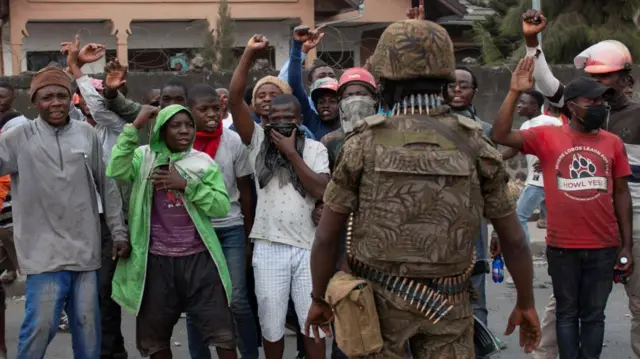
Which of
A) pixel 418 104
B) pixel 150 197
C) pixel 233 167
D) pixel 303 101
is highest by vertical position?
pixel 418 104

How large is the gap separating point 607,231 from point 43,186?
10.6 feet

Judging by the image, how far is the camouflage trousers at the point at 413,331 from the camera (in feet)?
13.3

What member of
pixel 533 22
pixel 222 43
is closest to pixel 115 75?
pixel 533 22

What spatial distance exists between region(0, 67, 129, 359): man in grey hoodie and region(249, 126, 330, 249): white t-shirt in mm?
816

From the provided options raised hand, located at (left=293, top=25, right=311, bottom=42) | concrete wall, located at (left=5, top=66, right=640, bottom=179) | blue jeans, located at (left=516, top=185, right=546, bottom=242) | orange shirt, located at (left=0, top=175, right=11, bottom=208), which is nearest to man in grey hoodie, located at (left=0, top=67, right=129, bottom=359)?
orange shirt, located at (left=0, top=175, right=11, bottom=208)

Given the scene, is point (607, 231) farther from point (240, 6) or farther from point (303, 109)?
point (240, 6)

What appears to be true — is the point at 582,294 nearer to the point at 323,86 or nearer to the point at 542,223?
the point at 323,86

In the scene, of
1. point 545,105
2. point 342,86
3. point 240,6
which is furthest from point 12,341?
point 240,6

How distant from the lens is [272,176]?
20.0ft

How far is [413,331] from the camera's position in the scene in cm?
408

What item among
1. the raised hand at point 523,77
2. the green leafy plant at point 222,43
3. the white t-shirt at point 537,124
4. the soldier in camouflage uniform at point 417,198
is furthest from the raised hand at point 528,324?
the green leafy plant at point 222,43

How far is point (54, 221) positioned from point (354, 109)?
6.24ft

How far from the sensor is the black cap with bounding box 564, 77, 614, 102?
589 cm

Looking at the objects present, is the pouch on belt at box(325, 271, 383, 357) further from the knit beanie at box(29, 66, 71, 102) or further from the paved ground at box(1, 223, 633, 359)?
the paved ground at box(1, 223, 633, 359)
